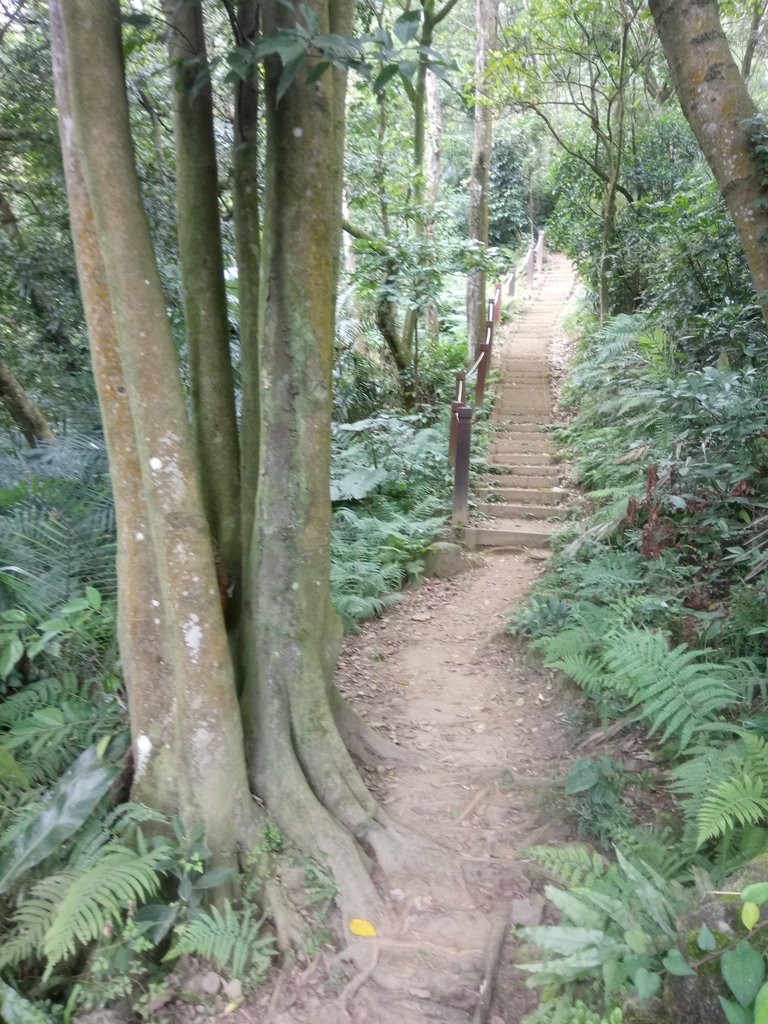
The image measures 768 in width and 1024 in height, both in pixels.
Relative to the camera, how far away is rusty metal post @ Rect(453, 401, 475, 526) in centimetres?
775

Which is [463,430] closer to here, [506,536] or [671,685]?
[506,536]

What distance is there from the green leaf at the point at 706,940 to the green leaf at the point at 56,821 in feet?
7.97

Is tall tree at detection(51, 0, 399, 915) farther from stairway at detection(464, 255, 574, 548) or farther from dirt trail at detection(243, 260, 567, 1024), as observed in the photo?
stairway at detection(464, 255, 574, 548)

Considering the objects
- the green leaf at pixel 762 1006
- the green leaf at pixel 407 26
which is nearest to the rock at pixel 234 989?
the green leaf at pixel 762 1006

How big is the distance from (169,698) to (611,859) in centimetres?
221

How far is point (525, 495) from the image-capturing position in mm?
8641

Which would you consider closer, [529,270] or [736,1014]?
[736,1014]

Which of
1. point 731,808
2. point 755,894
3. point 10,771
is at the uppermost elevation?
point 755,894

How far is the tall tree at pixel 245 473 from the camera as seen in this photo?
2945 mm

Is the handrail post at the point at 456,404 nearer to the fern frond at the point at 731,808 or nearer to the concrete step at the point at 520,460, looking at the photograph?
the concrete step at the point at 520,460

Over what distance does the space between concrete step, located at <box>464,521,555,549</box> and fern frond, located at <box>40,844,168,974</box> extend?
534 centimetres

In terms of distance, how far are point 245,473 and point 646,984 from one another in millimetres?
2743

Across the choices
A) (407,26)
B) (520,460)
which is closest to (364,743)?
(407,26)

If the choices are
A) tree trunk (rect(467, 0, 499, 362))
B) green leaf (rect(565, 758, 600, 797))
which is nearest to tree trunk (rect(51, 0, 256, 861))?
green leaf (rect(565, 758, 600, 797))
